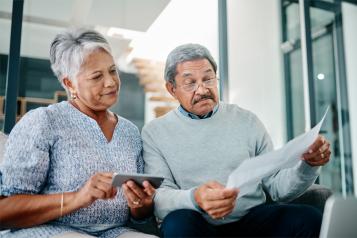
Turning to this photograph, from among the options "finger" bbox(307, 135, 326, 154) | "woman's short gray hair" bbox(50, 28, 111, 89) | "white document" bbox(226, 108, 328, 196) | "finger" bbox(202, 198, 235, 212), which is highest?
"woman's short gray hair" bbox(50, 28, 111, 89)

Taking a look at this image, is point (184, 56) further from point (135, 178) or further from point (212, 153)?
point (135, 178)

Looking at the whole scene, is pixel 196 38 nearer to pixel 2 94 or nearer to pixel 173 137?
pixel 2 94

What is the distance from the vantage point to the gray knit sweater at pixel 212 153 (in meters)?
1.29

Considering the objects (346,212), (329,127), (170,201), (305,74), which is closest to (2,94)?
(170,201)

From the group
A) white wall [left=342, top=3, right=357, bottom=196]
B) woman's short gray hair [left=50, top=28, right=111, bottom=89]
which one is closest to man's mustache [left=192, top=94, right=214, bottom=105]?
woman's short gray hair [left=50, top=28, right=111, bottom=89]

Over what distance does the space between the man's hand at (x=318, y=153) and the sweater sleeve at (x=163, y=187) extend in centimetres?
40

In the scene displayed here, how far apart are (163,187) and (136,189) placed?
26 centimetres

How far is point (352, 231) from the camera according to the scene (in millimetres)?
748

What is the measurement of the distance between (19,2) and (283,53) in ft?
10.4

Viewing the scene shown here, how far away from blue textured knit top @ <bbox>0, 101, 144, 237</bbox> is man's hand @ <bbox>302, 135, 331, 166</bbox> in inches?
23.3

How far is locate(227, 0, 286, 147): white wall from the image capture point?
4.07 meters

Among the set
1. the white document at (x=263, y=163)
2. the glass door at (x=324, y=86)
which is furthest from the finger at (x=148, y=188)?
the glass door at (x=324, y=86)

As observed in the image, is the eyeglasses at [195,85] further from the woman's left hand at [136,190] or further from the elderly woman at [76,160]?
the woman's left hand at [136,190]

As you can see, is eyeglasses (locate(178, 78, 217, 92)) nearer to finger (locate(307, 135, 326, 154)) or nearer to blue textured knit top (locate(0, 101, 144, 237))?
blue textured knit top (locate(0, 101, 144, 237))
